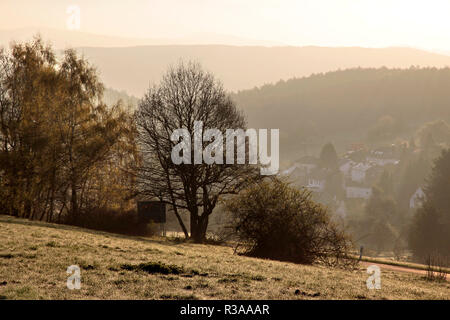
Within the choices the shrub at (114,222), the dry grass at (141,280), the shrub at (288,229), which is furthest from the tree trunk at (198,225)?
the dry grass at (141,280)

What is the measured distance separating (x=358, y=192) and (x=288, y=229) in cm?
15740

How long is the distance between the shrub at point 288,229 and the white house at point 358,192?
5958 inches

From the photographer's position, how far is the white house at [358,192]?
17300 centimetres

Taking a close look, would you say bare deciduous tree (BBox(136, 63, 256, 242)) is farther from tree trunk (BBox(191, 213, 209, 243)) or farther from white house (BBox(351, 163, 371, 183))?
white house (BBox(351, 163, 371, 183))

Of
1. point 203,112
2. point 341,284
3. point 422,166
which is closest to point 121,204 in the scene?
point 203,112

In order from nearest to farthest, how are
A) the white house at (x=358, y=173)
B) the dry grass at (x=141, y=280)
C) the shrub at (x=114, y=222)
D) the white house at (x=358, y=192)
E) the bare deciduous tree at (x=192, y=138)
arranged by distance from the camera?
the dry grass at (x=141, y=280)
the shrub at (x=114, y=222)
the bare deciduous tree at (x=192, y=138)
the white house at (x=358, y=192)
the white house at (x=358, y=173)

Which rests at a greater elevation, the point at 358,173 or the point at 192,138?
the point at 358,173

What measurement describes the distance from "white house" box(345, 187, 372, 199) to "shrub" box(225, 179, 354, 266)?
151 metres

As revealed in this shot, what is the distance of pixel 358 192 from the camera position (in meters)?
176

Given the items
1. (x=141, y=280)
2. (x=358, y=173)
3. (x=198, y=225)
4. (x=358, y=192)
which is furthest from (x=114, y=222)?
(x=358, y=173)

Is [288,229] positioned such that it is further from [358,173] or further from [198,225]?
[358,173]

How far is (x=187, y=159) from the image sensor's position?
119 ft

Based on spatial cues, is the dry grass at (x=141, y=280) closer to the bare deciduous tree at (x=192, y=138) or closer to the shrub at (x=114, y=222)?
the shrub at (x=114, y=222)

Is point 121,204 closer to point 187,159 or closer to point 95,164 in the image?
point 95,164
